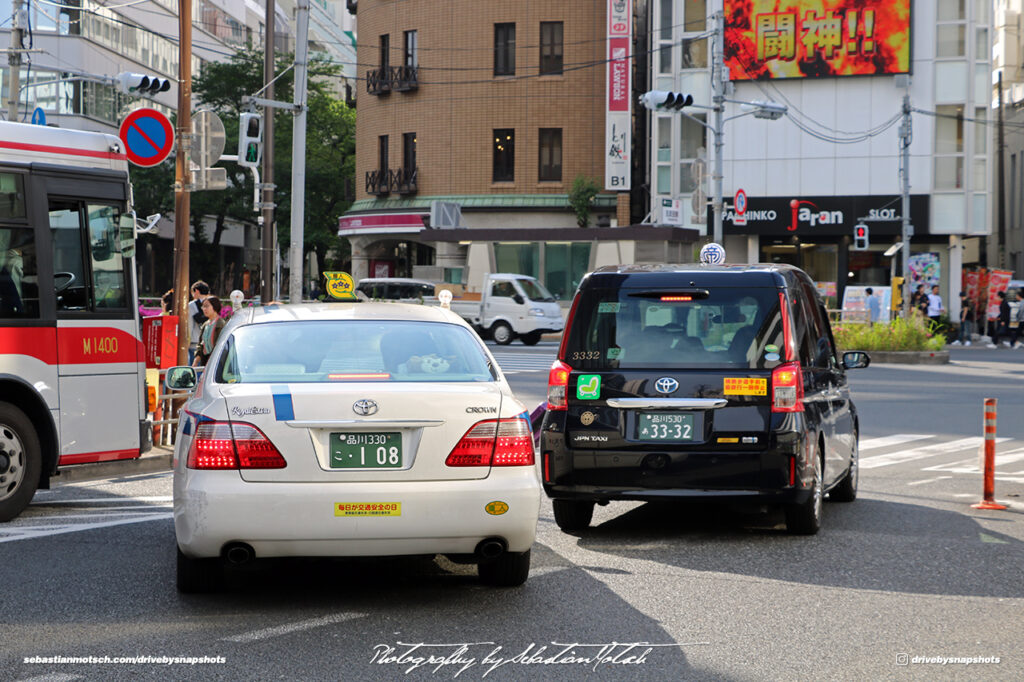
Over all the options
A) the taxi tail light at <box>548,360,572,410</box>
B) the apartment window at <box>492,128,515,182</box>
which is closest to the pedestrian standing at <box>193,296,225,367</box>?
the taxi tail light at <box>548,360,572,410</box>

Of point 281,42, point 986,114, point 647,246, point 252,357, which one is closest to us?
point 252,357

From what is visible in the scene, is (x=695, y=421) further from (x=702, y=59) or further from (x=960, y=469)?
(x=702, y=59)

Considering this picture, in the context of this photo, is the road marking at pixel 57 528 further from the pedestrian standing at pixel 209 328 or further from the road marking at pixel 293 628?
the pedestrian standing at pixel 209 328

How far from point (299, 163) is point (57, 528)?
1716cm

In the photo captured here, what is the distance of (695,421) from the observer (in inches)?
346

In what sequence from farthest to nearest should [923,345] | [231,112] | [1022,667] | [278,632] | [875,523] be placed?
[231,112] < [923,345] < [875,523] < [278,632] < [1022,667]

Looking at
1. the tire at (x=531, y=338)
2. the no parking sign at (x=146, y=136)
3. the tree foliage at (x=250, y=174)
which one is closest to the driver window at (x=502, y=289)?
the tire at (x=531, y=338)

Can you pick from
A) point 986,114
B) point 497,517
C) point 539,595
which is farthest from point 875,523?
point 986,114

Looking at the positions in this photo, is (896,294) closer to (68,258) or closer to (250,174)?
(250,174)

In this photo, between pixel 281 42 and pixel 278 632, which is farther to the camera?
pixel 281 42

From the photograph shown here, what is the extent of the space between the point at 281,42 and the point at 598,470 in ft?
269

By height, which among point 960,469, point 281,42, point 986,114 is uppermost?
point 281,42

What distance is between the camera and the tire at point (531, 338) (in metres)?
39.1

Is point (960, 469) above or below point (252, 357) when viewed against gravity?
below
